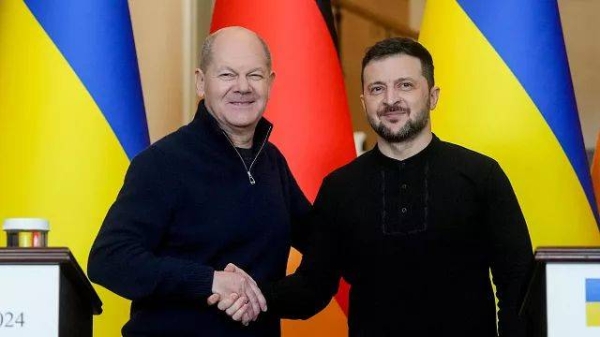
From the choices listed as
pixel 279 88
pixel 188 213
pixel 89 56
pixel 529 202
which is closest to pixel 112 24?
pixel 89 56

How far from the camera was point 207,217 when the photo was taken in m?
2.31

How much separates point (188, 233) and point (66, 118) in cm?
73

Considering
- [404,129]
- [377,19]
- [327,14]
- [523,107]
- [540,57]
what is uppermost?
[377,19]

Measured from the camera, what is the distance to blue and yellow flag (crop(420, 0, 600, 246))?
112 inches

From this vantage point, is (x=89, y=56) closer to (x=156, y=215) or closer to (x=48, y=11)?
(x=48, y=11)

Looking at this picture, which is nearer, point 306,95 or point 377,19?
point 306,95

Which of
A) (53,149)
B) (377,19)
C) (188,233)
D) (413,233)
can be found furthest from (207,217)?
(377,19)

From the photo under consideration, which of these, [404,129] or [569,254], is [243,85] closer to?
[404,129]

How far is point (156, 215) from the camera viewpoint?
2.27 metres

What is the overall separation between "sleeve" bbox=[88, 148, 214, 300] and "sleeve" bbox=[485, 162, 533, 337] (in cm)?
58

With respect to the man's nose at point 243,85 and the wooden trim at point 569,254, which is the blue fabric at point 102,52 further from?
the wooden trim at point 569,254

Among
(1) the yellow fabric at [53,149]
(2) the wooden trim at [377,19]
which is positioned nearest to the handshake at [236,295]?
(1) the yellow fabric at [53,149]

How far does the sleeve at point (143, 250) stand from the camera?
2.21 m

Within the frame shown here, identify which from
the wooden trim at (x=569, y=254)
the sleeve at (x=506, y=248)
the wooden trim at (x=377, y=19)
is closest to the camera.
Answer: the wooden trim at (x=569, y=254)
